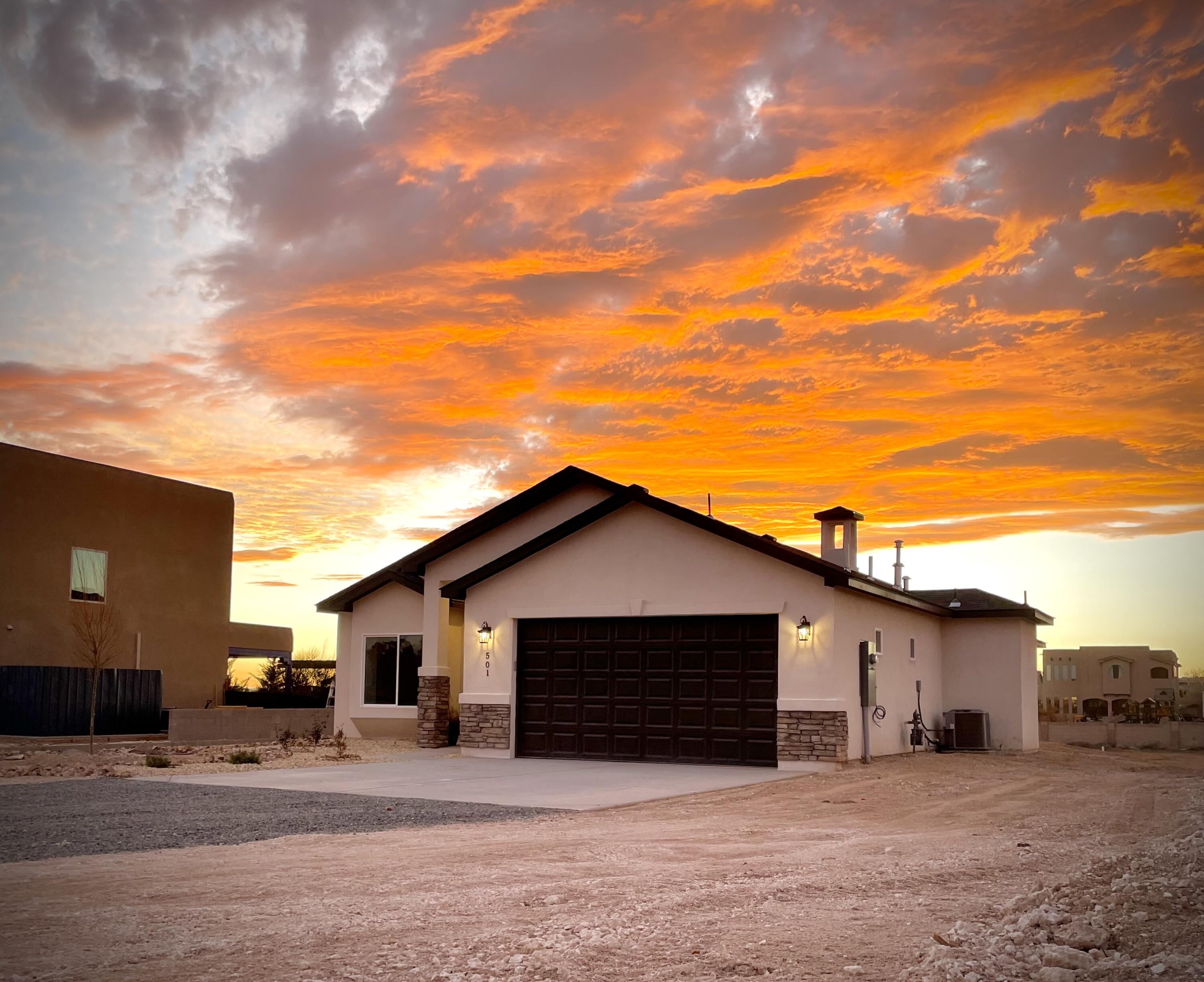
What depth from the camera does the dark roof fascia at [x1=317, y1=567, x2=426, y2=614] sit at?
25.1 meters

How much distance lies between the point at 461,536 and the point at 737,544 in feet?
23.4

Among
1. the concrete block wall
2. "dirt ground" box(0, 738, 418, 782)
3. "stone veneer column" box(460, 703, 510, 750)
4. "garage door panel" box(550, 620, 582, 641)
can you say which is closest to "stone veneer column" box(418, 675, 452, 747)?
"dirt ground" box(0, 738, 418, 782)

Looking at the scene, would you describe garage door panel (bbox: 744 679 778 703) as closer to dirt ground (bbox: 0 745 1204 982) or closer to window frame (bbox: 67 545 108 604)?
dirt ground (bbox: 0 745 1204 982)

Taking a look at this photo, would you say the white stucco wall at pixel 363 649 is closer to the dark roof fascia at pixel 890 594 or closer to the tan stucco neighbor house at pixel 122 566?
the tan stucco neighbor house at pixel 122 566

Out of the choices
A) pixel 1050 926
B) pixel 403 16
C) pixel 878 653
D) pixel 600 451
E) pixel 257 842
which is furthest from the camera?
pixel 600 451

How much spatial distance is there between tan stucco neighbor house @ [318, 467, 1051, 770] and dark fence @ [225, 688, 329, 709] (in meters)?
9.63

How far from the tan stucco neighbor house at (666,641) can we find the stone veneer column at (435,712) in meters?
0.03

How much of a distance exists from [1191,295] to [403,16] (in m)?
12.4

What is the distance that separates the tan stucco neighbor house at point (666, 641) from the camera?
18625 mm

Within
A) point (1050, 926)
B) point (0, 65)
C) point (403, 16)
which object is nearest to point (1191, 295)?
point (403, 16)

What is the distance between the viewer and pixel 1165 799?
47.0 ft

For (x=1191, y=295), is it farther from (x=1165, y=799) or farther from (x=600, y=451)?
(x=600, y=451)

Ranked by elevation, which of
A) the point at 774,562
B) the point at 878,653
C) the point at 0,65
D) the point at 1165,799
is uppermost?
the point at 0,65

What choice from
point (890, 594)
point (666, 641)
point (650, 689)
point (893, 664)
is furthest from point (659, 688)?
point (893, 664)
